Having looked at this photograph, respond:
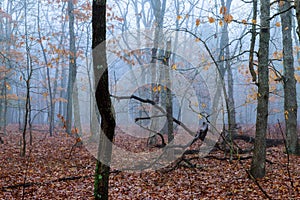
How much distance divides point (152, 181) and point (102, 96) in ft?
12.6

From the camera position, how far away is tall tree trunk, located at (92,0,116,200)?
14.1 ft

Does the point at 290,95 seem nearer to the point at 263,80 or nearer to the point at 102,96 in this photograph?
the point at 263,80

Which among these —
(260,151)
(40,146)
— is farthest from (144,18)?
(260,151)

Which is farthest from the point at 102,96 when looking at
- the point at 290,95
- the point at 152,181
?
the point at 290,95

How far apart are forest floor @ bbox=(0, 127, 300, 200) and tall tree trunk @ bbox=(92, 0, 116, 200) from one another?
1.55 metres

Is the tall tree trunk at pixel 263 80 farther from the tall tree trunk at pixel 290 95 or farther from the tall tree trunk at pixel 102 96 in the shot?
the tall tree trunk at pixel 102 96

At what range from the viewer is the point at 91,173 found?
313 inches

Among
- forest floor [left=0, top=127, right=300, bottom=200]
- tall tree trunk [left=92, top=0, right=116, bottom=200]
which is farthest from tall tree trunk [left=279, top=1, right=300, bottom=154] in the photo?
tall tree trunk [left=92, top=0, right=116, bottom=200]

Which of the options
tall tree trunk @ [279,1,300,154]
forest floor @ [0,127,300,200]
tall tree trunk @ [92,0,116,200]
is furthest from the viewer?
tall tree trunk @ [279,1,300,154]

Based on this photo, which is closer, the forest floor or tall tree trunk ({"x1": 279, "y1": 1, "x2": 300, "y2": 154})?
the forest floor

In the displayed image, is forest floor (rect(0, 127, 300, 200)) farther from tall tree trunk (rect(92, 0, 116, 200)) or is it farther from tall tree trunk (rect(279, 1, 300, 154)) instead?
tall tree trunk (rect(92, 0, 116, 200))

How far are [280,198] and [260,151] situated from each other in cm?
129

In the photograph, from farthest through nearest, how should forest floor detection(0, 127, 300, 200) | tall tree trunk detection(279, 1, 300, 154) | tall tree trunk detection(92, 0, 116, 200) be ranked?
tall tree trunk detection(279, 1, 300, 154)
forest floor detection(0, 127, 300, 200)
tall tree trunk detection(92, 0, 116, 200)

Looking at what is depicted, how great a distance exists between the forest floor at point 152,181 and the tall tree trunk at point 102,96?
155 cm
